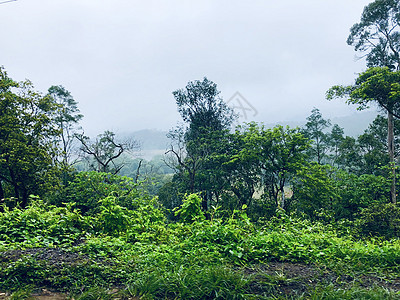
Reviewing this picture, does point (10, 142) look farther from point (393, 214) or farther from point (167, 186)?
point (393, 214)

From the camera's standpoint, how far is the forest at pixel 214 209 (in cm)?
228

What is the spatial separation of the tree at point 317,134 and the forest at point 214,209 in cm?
9

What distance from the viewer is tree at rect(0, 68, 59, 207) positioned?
9.03 m

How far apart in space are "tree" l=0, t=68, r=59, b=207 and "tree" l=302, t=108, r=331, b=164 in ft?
51.1

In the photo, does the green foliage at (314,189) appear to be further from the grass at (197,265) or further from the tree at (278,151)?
the grass at (197,265)

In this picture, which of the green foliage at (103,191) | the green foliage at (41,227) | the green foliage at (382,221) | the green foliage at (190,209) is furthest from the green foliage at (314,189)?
the green foliage at (41,227)

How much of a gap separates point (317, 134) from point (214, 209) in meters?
17.1

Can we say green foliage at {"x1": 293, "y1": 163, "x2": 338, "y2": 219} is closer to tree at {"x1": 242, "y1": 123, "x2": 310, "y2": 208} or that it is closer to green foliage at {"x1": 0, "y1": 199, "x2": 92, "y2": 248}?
tree at {"x1": 242, "y1": 123, "x2": 310, "y2": 208}

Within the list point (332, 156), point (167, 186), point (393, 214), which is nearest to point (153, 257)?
point (393, 214)

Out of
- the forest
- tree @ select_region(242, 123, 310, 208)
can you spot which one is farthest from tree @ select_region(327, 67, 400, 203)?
tree @ select_region(242, 123, 310, 208)

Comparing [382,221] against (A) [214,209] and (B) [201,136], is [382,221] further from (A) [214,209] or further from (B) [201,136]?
(B) [201,136]

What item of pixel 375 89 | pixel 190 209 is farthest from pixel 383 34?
pixel 190 209

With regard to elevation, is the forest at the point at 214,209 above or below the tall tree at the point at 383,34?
below

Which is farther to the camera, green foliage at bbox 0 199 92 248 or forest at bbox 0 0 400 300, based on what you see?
green foliage at bbox 0 199 92 248
